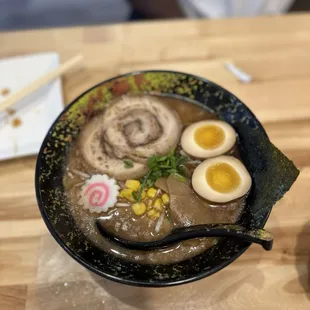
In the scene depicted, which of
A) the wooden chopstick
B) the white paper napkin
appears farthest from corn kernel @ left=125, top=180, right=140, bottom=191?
the wooden chopstick

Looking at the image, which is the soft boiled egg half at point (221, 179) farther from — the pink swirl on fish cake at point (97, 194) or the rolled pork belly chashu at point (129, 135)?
the pink swirl on fish cake at point (97, 194)

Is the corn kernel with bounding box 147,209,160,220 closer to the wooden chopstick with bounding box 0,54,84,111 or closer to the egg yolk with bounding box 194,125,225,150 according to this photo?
the egg yolk with bounding box 194,125,225,150

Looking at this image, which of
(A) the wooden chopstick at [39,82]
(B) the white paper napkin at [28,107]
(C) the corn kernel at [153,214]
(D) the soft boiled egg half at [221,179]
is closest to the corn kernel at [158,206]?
(C) the corn kernel at [153,214]

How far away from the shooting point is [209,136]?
109 cm

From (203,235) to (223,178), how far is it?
0.20 m

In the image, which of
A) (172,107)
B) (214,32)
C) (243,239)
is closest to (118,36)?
(214,32)

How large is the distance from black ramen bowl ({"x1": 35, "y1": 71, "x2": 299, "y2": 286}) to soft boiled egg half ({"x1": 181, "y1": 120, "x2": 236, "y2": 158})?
5cm

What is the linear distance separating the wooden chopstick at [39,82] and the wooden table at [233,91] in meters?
0.05

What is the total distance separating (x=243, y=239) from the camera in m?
0.84

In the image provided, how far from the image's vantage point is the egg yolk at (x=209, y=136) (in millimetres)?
1082

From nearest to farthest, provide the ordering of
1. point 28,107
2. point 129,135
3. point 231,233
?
point 231,233
point 129,135
point 28,107

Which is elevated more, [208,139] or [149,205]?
[208,139]

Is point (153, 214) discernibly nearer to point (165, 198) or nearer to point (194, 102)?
point (165, 198)

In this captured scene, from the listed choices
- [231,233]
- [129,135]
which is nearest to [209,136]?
[129,135]
